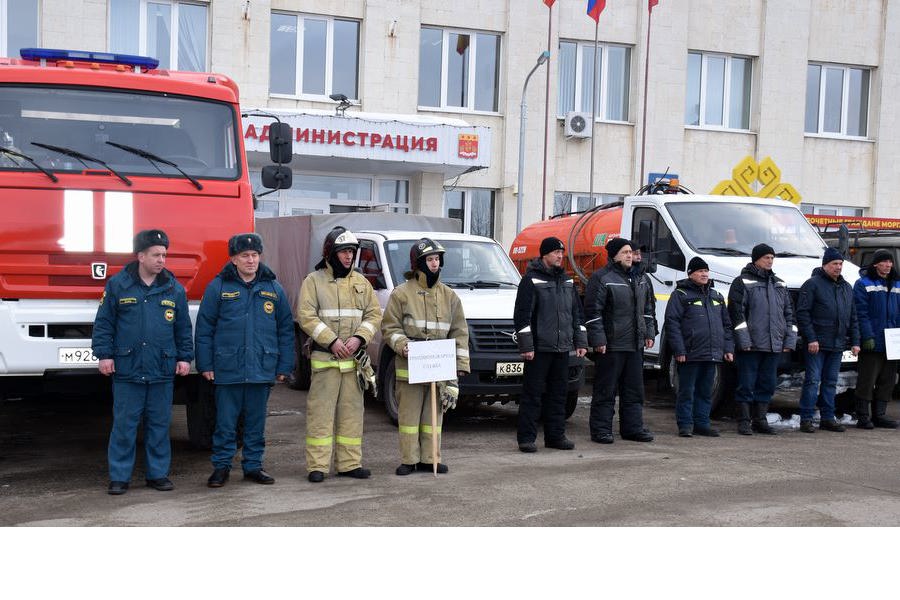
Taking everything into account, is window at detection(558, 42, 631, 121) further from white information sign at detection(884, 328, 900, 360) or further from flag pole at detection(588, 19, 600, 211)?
white information sign at detection(884, 328, 900, 360)

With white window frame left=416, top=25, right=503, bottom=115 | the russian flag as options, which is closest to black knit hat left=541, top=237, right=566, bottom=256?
white window frame left=416, top=25, right=503, bottom=115

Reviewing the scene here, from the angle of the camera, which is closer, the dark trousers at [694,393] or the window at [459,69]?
the dark trousers at [694,393]

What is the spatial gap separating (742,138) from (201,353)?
19907 millimetres

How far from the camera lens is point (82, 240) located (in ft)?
25.7

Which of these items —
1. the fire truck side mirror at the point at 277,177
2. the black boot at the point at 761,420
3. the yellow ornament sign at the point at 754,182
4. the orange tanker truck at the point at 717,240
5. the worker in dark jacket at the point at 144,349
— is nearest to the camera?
the worker in dark jacket at the point at 144,349

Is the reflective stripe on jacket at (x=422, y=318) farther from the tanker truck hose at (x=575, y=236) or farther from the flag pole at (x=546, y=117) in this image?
the flag pole at (x=546, y=117)

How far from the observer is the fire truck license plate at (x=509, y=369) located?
10401mm

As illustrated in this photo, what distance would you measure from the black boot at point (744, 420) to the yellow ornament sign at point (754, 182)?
19.1 ft

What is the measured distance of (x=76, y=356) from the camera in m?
7.79

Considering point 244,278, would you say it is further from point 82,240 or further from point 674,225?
point 674,225

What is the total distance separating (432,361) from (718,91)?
18.8 meters

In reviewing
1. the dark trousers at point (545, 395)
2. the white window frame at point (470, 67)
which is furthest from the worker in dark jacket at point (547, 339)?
the white window frame at point (470, 67)

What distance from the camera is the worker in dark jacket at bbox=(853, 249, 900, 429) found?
1130cm

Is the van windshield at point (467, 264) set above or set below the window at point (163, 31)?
below
